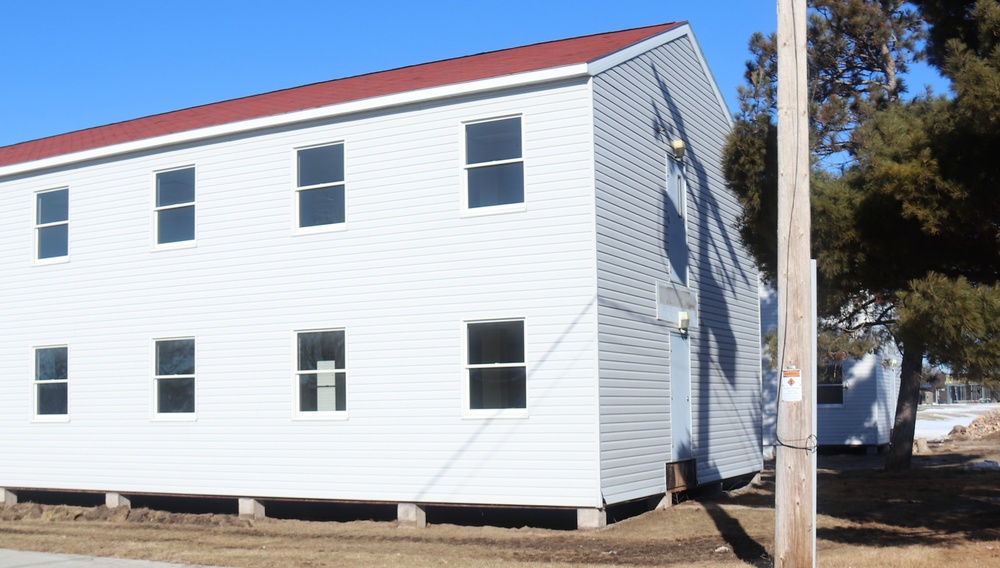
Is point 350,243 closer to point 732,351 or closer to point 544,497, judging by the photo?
point 544,497

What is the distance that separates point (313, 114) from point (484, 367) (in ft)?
16.3

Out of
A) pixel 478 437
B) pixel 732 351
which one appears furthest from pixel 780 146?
pixel 732 351

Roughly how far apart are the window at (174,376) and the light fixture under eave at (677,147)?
872cm

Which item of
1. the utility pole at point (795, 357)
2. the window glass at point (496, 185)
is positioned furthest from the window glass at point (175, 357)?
the utility pole at point (795, 357)

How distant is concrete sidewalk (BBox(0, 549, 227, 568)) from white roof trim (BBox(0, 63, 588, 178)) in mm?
7277

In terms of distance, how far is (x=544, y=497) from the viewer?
1473cm

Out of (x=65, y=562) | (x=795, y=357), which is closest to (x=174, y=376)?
(x=65, y=562)

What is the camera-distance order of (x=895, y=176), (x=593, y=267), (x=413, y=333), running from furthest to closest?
(x=413, y=333) < (x=593, y=267) < (x=895, y=176)

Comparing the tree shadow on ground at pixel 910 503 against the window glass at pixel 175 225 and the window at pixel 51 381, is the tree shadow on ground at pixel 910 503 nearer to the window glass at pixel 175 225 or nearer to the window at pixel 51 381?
the window glass at pixel 175 225

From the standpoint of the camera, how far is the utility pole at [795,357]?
32.8ft

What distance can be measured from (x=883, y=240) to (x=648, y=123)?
557 cm

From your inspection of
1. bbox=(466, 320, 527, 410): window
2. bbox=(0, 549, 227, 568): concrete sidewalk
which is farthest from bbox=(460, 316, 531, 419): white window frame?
bbox=(0, 549, 227, 568): concrete sidewalk

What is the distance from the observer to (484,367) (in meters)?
15.3

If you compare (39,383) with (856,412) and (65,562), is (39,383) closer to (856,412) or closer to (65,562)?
(65,562)
